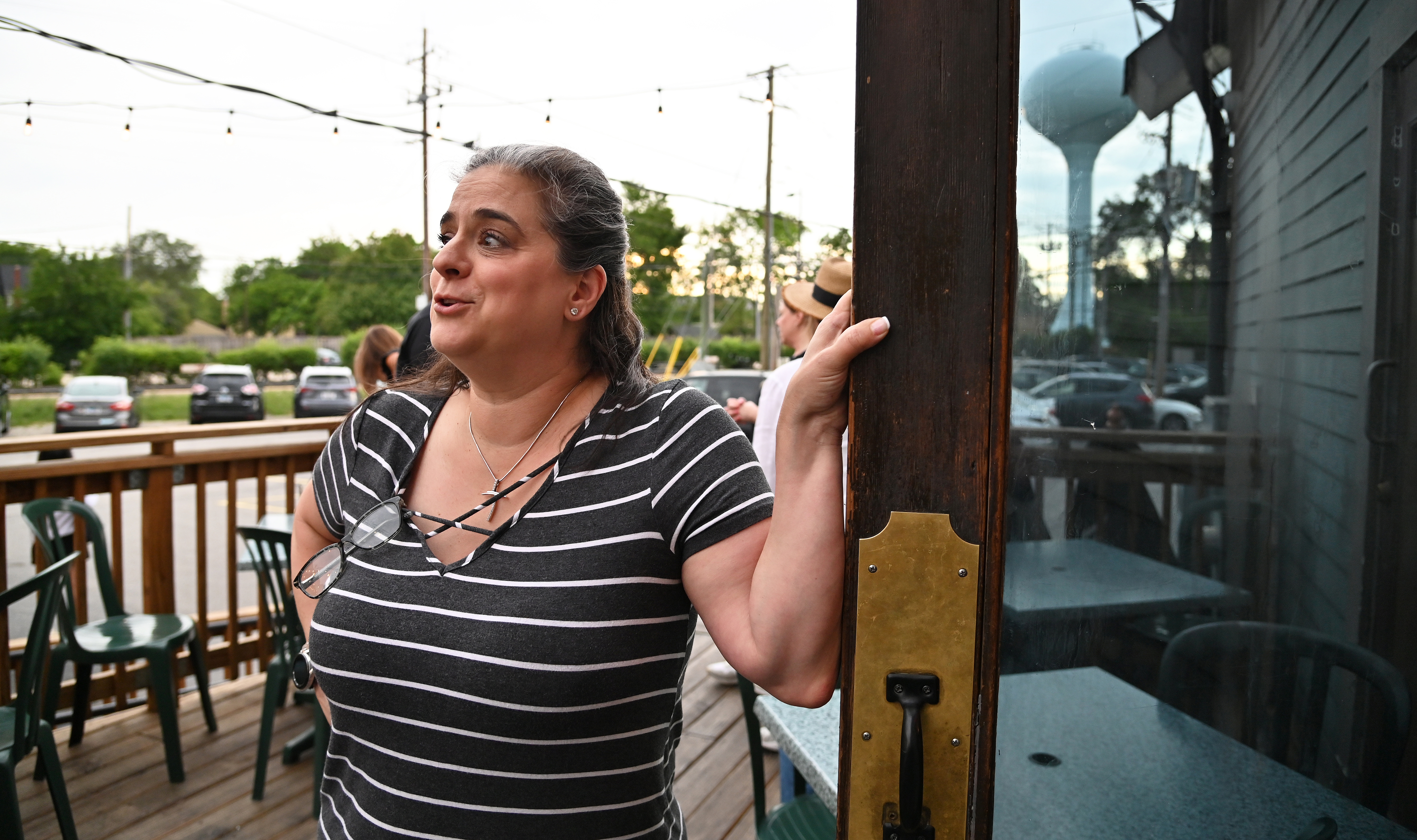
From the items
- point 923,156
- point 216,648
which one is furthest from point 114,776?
point 923,156

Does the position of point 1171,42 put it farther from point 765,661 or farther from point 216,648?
point 216,648

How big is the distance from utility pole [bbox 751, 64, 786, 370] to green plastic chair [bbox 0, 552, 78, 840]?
11614 millimetres

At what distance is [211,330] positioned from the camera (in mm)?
49688

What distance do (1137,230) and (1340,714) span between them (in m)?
0.56

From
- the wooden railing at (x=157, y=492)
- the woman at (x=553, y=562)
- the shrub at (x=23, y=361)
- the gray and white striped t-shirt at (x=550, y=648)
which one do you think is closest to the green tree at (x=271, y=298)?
the shrub at (x=23, y=361)

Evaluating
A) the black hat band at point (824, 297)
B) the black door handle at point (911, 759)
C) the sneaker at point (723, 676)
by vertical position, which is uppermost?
the black hat band at point (824, 297)

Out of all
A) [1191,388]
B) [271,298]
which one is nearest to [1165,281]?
[1191,388]

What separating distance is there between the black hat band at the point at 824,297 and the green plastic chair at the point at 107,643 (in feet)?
8.00

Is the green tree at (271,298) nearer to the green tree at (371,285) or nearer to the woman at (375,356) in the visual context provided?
the green tree at (371,285)

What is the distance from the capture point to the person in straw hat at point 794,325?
2.83m

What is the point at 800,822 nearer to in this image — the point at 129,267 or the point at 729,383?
the point at 729,383

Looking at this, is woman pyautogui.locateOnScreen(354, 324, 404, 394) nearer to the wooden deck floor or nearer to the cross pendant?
the wooden deck floor

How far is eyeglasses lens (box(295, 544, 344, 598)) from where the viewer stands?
3.61ft

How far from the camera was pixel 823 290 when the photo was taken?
289cm
